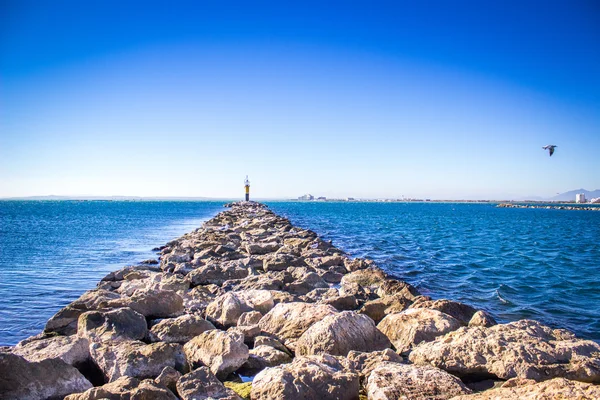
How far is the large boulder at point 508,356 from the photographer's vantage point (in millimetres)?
4770

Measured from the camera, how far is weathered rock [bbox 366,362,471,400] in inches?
160

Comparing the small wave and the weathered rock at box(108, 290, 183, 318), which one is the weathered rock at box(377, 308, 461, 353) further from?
the small wave

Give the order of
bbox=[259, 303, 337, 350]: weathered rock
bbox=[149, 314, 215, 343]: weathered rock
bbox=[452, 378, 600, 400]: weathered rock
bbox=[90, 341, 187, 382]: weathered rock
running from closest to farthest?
bbox=[452, 378, 600, 400]: weathered rock → bbox=[90, 341, 187, 382]: weathered rock → bbox=[149, 314, 215, 343]: weathered rock → bbox=[259, 303, 337, 350]: weathered rock

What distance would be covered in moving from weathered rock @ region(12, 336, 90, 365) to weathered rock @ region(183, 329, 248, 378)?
4.30 ft

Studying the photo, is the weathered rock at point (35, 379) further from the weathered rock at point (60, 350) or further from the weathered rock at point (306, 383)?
the weathered rock at point (306, 383)

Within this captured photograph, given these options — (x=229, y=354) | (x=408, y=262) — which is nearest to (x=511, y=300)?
→ (x=408, y=262)

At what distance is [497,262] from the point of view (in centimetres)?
1828

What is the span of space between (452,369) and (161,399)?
11.2ft

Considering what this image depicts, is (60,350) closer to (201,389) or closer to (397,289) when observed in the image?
(201,389)

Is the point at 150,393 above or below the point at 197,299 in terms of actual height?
above

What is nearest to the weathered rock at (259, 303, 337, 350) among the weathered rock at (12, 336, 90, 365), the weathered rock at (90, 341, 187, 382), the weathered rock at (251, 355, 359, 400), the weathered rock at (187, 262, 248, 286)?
the weathered rock at (251, 355, 359, 400)

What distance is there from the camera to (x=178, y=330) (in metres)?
6.22

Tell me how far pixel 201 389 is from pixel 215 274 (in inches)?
267

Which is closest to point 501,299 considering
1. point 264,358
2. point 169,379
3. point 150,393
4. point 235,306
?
point 235,306
